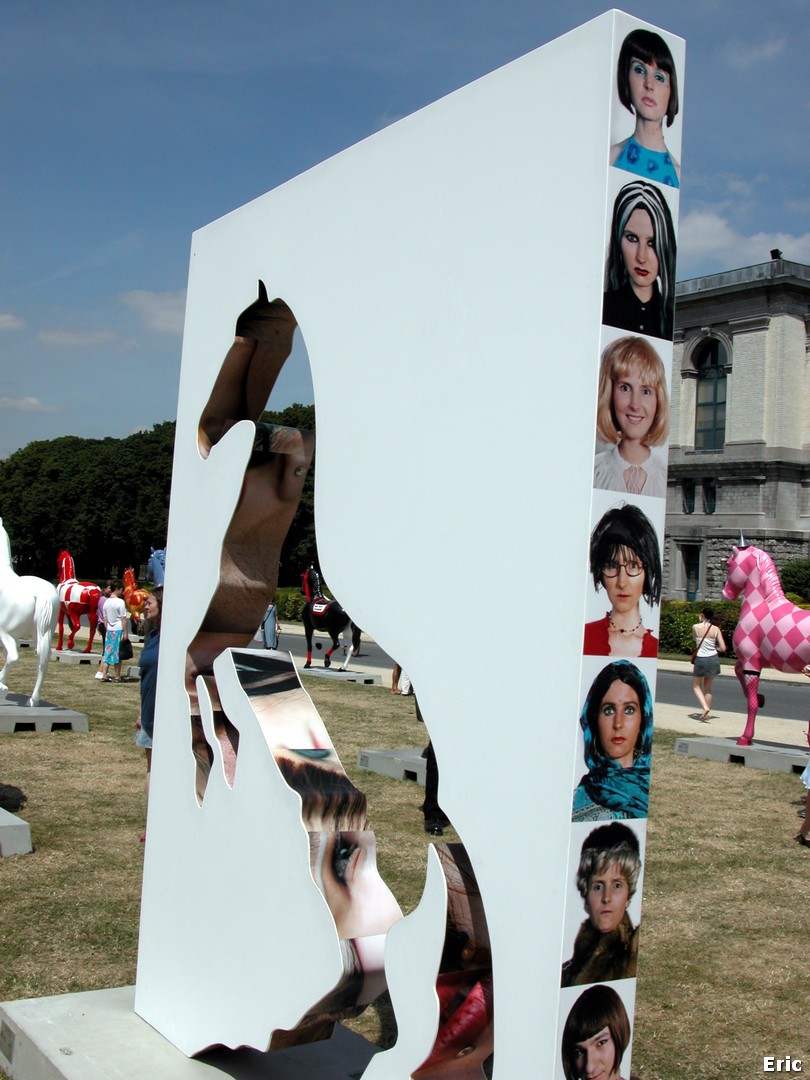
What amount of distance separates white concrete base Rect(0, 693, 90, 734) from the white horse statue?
0.34m

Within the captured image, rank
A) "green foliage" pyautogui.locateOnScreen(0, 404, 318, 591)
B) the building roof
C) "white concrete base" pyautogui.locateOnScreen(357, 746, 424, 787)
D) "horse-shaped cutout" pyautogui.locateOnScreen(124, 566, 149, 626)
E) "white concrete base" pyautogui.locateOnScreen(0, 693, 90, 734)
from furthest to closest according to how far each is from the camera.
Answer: "green foliage" pyautogui.locateOnScreen(0, 404, 318, 591) → the building roof → "horse-shaped cutout" pyautogui.locateOnScreen(124, 566, 149, 626) → "white concrete base" pyautogui.locateOnScreen(0, 693, 90, 734) → "white concrete base" pyautogui.locateOnScreen(357, 746, 424, 787)

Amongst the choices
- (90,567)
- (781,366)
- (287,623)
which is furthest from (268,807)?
(90,567)

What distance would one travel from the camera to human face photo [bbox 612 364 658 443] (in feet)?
8.76

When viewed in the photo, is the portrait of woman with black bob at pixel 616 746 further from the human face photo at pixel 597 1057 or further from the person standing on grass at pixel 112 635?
the person standing on grass at pixel 112 635

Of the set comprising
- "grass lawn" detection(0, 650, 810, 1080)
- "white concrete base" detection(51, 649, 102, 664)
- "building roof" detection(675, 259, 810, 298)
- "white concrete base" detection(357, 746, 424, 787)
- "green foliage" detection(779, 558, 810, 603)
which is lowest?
"grass lawn" detection(0, 650, 810, 1080)

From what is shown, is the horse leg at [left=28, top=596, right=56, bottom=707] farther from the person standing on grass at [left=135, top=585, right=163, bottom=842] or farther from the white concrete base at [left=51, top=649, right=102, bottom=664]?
the white concrete base at [left=51, top=649, right=102, bottom=664]

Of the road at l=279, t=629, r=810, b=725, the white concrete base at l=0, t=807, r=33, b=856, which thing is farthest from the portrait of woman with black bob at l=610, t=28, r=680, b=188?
the road at l=279, t=629, r=810, b=725

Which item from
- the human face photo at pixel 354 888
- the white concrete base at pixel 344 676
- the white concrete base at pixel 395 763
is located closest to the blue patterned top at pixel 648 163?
the human face photo at pixel 354 888

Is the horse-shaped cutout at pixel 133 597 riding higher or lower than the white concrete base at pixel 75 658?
higher

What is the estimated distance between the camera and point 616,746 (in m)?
2.70

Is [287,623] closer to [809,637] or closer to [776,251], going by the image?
[776,251]

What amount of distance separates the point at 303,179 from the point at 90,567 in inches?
2534

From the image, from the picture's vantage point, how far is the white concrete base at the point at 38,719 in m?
12.5

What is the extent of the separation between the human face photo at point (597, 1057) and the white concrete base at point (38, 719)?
35.5 feet
